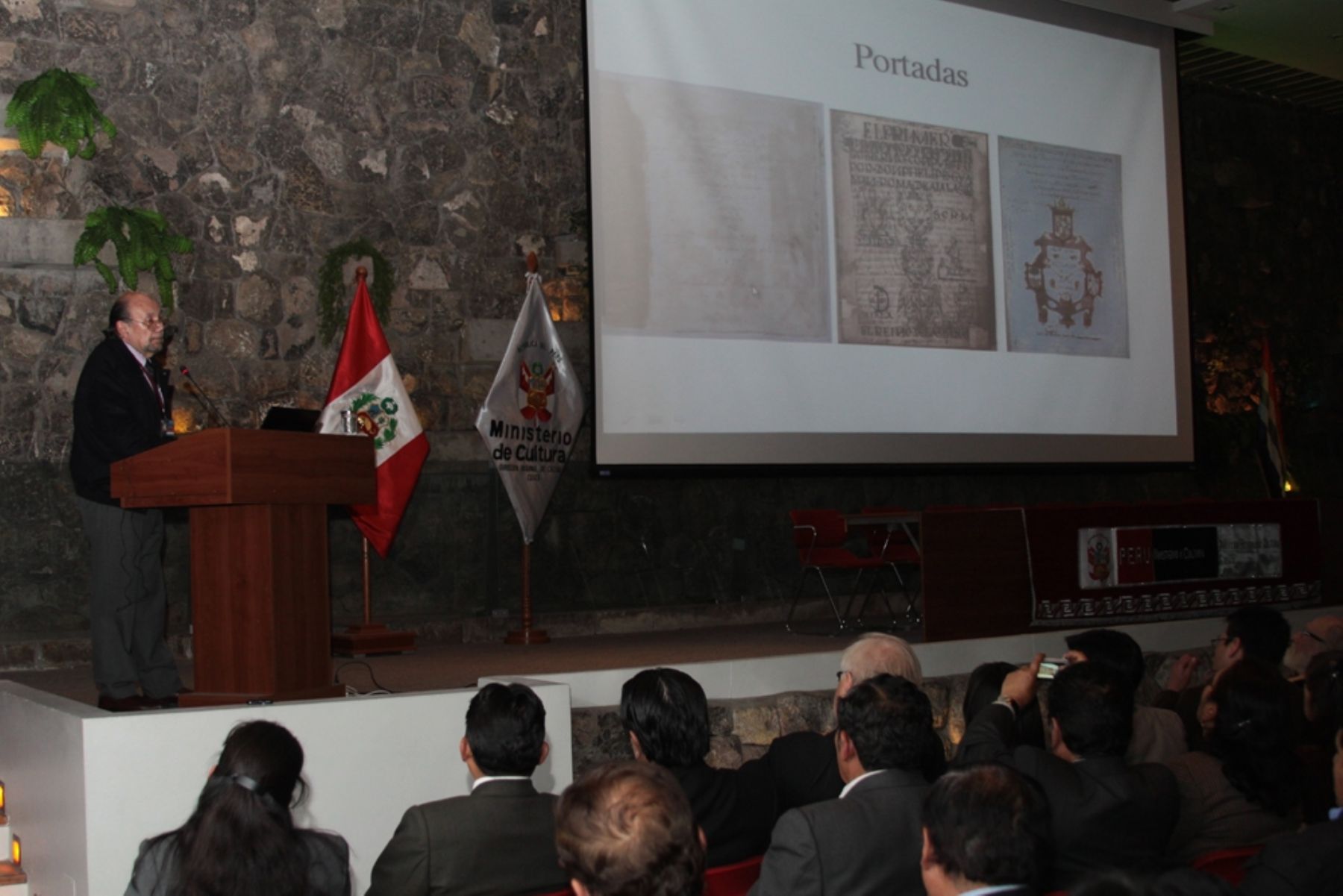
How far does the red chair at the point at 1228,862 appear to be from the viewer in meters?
2.82

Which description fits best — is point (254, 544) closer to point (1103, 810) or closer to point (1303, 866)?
point (1103, 810)

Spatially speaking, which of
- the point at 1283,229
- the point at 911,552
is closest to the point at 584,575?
the point at 911,552

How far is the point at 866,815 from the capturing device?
2586 mm

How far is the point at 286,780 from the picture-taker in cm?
256

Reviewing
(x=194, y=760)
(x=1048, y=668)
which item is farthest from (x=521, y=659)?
(x=1048, y=668)

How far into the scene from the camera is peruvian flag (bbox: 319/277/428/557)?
22.2 feet

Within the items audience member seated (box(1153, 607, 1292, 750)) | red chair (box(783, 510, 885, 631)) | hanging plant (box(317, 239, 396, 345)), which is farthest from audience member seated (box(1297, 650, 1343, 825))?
hanging plant (box(317, 239, 396, 345))

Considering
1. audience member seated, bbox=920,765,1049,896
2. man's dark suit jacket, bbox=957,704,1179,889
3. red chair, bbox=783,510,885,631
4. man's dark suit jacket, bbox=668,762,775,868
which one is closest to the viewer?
audience member seated, bbox=920,765,1049,896

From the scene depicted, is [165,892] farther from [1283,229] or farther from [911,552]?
[1283,229]

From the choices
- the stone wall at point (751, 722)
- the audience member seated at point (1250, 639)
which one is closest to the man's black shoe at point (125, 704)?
the stone wall at point (751, 722)

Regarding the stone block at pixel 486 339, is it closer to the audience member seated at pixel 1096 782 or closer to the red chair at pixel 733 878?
the audience member seated at pixel 1096 782

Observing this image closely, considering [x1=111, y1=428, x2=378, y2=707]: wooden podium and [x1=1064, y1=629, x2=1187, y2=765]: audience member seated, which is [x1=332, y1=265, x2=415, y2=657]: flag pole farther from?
[x1=1064, y1=629, x2=1187, y2=765]: audience member seated

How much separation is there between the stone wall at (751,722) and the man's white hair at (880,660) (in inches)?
45.9

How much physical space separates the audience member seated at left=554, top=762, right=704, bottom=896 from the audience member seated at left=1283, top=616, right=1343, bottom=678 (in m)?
3.50
